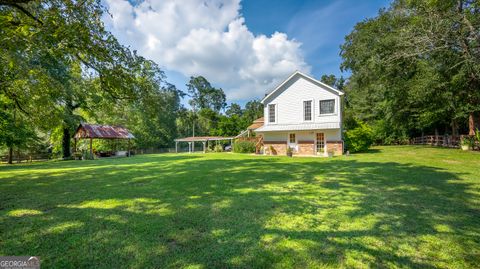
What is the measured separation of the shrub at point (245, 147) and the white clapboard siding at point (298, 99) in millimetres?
3366

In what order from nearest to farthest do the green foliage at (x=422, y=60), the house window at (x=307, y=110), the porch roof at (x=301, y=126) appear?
the green foliage at (x=422, y=60) < the porch roof at (x=301, y=126) < the house window at (x=307, y=110)

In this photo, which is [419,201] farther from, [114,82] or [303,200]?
[114,82]

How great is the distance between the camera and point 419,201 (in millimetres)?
4809

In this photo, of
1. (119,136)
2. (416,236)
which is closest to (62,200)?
(416,236)

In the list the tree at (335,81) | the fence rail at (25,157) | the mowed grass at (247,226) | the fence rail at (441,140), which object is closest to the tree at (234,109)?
the tree at (335,81)

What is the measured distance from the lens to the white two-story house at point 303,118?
1714cm

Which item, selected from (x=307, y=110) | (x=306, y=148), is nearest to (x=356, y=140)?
(x=306, y=148)

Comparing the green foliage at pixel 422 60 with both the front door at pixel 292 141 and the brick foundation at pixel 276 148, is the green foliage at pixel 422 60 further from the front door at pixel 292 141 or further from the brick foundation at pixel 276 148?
the brick foundation at pixel 276 148

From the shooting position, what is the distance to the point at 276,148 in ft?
63.2

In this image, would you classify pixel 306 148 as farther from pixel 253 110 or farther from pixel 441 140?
pixel 253 110

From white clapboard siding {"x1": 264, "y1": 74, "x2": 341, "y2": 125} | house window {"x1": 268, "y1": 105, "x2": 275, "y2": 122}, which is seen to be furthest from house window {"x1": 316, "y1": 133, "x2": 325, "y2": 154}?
house window {"x1": 268, "y1": 105, "x2": 275, "y2": 122}

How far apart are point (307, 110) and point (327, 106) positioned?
1.63 metres

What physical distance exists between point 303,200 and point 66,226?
4.64 metres

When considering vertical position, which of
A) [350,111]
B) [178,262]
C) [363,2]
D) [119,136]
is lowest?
[178,262]
